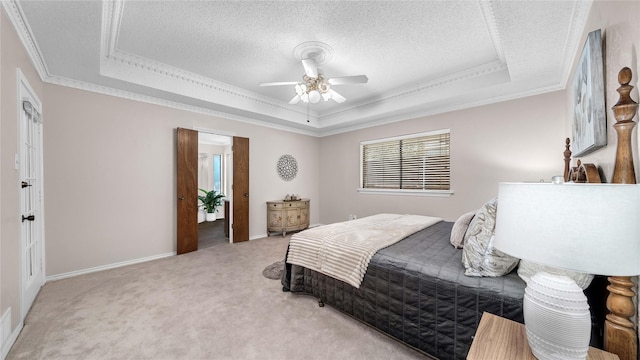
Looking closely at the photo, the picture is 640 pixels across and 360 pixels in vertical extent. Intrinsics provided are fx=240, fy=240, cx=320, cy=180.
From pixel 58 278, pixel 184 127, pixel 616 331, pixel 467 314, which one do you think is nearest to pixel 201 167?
pixel 184 127

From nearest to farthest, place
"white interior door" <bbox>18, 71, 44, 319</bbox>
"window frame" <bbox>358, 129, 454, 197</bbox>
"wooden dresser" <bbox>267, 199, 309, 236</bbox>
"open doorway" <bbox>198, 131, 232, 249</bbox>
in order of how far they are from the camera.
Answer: "white interior door" <bbox>18, 71, 44, 319</bbox>, "window frame" <bbox>358, 129, 454, 197</bbox>, "wooden dresser" <bbox>267, 199, 309, 236</bbox>, "open doorway" <bbox>198, 131, 232, 249</bbox>

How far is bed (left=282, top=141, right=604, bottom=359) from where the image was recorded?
1319 mm

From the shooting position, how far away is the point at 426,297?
1543mm

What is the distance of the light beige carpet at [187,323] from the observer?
166 cm

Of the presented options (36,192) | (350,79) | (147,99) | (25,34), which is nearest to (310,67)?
(350,79)

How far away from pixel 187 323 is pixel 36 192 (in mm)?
2308

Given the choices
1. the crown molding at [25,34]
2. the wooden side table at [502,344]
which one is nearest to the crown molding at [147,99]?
the crown molding at [25,34]

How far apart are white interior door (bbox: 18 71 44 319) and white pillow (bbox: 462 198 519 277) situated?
3464 mm

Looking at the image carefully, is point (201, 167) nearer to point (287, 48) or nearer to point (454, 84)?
point (287, 48)

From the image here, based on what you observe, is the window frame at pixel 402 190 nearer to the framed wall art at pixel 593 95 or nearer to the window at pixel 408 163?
the window at pixel 408 163

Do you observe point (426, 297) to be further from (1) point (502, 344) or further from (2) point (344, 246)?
(2) point (344, 246)

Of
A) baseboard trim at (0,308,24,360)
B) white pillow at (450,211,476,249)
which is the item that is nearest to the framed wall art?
white pillow at (450,211,476,249)

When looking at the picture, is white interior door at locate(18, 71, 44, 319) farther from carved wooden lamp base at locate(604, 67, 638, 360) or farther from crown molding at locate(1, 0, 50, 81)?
carved wooden lamp base at locate(604, 67, 638, 360)

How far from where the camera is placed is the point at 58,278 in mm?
2832
